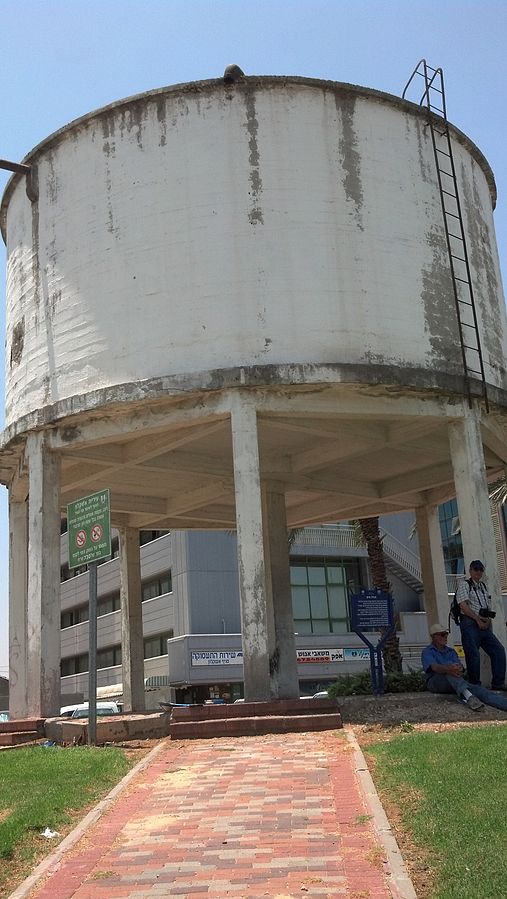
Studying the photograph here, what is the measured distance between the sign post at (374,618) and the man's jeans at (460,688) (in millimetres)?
2005

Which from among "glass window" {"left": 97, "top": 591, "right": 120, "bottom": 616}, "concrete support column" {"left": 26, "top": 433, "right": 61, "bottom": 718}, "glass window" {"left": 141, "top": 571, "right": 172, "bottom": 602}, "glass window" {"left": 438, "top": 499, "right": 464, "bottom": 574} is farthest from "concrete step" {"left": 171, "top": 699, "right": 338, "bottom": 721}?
"glass window" {"left": 438, "top": 499, "right": 464, "bottom": 574}

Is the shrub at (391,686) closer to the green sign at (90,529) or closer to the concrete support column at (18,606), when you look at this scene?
the green sign at (90,529)

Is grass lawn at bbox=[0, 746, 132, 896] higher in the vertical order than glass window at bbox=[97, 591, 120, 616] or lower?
lower

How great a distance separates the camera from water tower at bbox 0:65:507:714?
16.6 m

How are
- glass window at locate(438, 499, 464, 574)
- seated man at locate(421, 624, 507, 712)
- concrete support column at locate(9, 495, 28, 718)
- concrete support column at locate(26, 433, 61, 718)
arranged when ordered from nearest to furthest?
seated man at locate(421, 624, 507, 712)
concrete support column at locate(26, 433, 61, 718)
concrete support column at locate(9, 495, 28, 718)
glass window at locate(438, 499, 464, 574)

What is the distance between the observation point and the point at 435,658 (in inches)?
579

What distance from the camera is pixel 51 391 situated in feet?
59.2

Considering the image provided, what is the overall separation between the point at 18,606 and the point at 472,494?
10395mm

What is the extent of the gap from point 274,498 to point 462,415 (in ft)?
21.0

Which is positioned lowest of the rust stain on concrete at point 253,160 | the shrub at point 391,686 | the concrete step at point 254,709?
the concrete step at point 254,709

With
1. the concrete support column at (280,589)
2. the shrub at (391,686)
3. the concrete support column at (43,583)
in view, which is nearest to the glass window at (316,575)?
the concrete support column at (280,589)

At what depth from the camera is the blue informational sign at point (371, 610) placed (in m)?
17.0

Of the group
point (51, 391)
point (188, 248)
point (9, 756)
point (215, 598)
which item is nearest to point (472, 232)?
point (188, 248)

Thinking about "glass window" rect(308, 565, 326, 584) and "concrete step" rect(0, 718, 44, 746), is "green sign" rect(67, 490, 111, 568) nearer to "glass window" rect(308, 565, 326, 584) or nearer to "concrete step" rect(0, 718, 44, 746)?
"concrete step" rect(0, 718, 44, 746)
